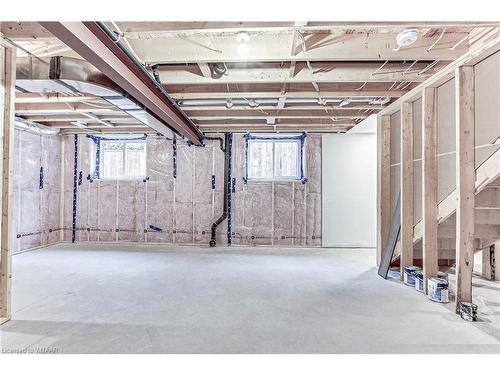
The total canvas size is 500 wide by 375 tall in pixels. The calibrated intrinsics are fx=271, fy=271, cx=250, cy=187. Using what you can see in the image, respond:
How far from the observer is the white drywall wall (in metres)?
5.73

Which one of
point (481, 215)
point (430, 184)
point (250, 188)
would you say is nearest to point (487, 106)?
point (430, 184)

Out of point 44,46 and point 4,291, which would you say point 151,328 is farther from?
point 44,46

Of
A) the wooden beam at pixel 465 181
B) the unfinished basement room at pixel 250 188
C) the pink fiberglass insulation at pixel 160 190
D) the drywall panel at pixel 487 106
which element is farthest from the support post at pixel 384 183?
the pink fiberglass insulation at pixel 160 190

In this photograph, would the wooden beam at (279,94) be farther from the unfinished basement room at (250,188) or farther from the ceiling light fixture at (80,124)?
the ceiling light fixture at (80,124)

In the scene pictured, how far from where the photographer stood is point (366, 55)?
97.8 inches

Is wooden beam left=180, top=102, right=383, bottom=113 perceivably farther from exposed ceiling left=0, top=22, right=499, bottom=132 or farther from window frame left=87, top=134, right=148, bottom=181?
window frame left=87, top=134, right=148, bottom=181

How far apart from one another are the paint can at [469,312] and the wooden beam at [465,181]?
0.39ft

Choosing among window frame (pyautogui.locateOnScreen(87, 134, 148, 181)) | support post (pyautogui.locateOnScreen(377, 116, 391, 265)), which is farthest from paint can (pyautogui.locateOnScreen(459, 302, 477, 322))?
window frame (pyautogui.locateOnScreen(87, 134, 148, 181))

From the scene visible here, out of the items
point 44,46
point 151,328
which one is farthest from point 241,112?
point 151,328

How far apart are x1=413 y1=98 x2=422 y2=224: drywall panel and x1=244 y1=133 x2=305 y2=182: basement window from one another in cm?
248

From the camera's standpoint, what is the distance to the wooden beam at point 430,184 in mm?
3049

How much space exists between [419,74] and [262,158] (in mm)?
3418

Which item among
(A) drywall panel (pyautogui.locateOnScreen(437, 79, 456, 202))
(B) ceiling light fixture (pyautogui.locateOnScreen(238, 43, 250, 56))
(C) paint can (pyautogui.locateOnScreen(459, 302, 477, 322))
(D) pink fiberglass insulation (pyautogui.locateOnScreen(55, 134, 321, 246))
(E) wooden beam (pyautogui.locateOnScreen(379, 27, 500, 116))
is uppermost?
(E) wooden beam (pyautogui.locateOnScreen(379, 27, 500, 116))
